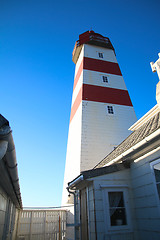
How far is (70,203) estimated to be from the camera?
10977 millimetres

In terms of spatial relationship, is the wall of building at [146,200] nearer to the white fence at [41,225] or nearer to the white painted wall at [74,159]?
the white painted wall at [74,159]

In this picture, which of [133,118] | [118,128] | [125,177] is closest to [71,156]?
[118,128]

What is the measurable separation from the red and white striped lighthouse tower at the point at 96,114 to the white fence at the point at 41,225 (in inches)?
46.8

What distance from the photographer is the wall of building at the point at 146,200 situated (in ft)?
13.5

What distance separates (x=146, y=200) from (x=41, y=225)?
345 inches

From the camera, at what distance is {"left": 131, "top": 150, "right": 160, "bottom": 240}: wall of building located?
4.13m

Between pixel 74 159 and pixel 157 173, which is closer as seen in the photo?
pixel 157 173

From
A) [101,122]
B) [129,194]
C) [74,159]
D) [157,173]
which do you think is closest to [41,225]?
[74,159]

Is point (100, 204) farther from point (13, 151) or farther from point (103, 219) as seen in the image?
point (13, 151)

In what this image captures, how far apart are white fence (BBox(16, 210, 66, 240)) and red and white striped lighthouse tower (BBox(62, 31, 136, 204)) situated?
1189 mm

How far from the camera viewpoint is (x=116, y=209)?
194 inches

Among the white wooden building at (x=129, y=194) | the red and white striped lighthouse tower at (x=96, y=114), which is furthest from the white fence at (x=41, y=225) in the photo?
the white wooden building at (x=129, y=194)

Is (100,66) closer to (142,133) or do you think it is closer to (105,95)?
(105,95)

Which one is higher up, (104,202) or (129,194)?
(129,194)
